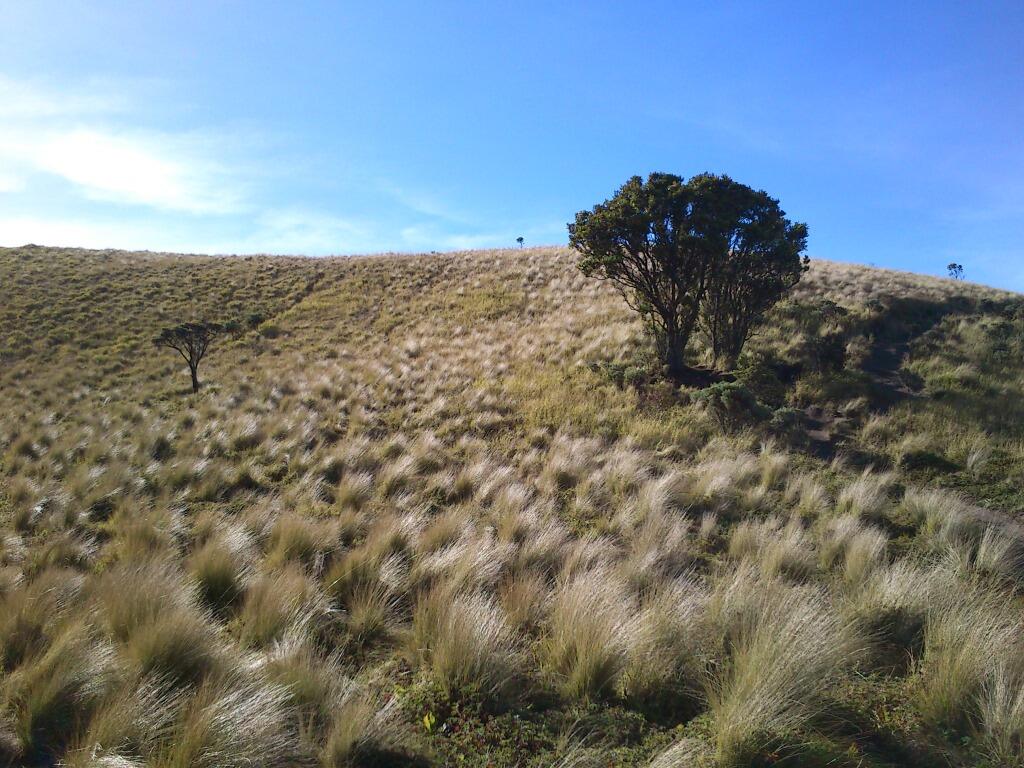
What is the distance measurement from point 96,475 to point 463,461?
5.78m

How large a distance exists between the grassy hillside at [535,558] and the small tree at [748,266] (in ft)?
4.33

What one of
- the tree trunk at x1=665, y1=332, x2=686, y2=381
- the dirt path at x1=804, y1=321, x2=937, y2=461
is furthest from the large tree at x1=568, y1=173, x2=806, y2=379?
the dirt path at x1=804, y1=321, x2=937, y2=461

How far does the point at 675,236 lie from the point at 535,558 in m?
9.29

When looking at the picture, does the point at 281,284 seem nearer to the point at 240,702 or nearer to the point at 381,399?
the point at 381,399

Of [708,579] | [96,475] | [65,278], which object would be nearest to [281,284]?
[65,278]

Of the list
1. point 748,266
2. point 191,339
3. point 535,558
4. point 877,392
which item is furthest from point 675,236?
point 191,339

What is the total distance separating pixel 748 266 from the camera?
495 inches

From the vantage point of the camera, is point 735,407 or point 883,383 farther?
point 883,383

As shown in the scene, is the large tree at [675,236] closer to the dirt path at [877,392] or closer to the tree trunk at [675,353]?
the tree trunk at [675,353]

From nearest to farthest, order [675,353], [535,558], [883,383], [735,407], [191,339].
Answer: [535,558], [735,407], [883,383], [675,353], [191,339]

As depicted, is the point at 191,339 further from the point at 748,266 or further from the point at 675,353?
the point at 748,266

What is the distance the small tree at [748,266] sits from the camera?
1230 centimetres

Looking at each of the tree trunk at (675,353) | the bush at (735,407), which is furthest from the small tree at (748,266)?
the bush at (735,407)

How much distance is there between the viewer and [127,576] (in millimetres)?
4074
